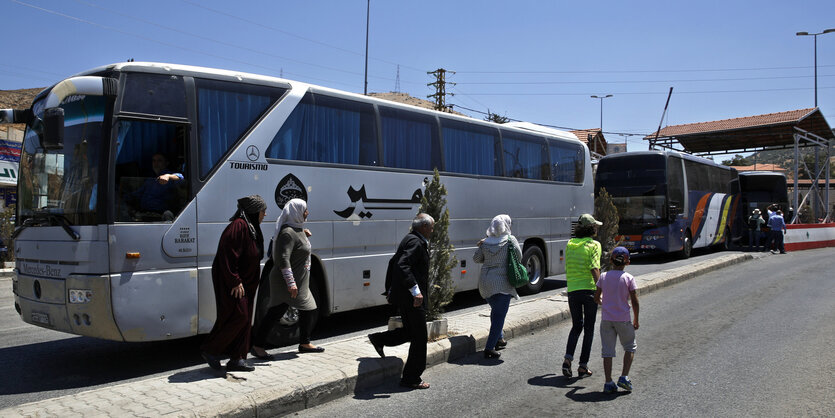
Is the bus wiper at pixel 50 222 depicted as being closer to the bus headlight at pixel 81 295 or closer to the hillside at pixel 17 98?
the bus headlight at pixel 81 295

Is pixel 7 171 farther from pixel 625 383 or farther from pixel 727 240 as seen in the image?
pixel 727 240

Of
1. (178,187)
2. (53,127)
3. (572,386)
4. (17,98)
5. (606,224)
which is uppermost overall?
(17,98)

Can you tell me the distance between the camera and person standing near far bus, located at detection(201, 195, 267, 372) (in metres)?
5.47

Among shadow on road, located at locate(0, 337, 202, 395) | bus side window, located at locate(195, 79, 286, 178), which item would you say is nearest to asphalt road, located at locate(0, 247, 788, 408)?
shadow on road, located at locate(0, 337, 202, 395)

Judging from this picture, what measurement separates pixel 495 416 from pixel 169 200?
4.03 m

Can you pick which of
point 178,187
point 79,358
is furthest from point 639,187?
point 79,358

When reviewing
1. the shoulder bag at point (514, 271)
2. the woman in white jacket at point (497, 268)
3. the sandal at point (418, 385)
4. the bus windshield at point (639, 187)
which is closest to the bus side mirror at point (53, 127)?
the sandal at point (418, 385)

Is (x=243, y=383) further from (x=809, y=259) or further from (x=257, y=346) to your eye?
(x=809, y=259)

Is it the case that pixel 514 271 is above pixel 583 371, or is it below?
above

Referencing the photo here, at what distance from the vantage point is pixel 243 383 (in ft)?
17.1

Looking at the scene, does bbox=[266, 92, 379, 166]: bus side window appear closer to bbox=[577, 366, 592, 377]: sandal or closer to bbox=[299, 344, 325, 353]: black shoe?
bbox=[299, 344, 325, 353]: black shoe

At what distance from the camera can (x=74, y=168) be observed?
614 centimetres

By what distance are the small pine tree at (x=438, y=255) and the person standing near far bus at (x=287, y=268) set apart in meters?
1.60

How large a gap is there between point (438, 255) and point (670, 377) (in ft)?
9.60
